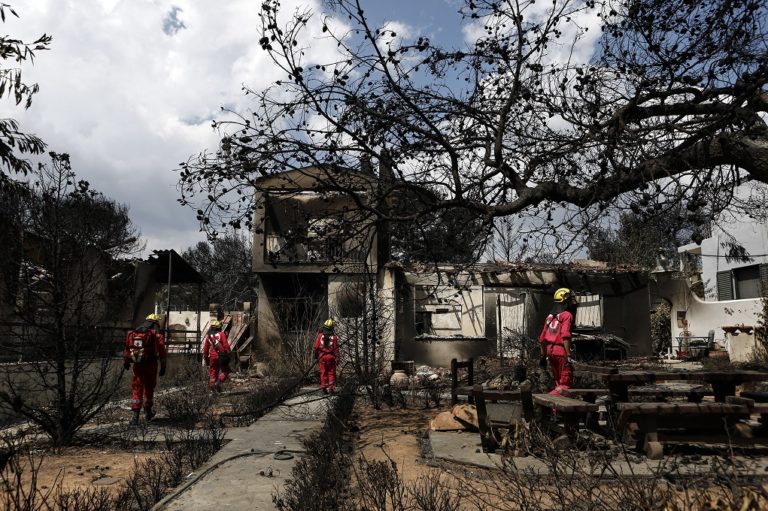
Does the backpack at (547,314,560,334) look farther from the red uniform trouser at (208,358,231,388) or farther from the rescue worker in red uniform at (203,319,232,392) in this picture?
the red uniform trouser at (208,358,231,388)

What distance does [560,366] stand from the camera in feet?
27.6

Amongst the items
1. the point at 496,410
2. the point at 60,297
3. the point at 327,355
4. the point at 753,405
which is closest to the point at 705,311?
the point at 327,355

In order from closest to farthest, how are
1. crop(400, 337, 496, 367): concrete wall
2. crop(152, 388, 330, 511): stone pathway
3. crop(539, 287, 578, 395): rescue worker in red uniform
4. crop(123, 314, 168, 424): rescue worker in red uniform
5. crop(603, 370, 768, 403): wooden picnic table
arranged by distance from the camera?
crop(152, 388, 330, 511): stone pathway < crop(603, 370, 768, 403): wooden picnic table < crop(539, 287, 578, 395): rescue worker in red uniform < crop(123, 314, 168, 424): rescue worker in red uniform < crop(400, 337, 496, 367): concrete wall

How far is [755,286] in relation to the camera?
75.6 feet

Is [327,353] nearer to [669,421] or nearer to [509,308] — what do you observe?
[669,421]

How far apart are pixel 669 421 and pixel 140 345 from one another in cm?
748

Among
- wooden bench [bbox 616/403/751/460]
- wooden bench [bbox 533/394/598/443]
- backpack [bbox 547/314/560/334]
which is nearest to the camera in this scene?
wooden bench [bbox 616/403/751/460]

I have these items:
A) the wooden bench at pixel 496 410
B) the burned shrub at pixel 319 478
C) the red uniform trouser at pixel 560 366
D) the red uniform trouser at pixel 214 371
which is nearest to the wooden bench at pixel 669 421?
the wooden bench at pixel 496 410

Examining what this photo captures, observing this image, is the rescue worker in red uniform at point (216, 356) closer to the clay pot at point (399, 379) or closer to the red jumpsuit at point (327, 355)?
the red jumpsuit at point (327, 355)

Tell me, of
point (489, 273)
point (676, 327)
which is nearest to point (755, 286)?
point (676, 327)

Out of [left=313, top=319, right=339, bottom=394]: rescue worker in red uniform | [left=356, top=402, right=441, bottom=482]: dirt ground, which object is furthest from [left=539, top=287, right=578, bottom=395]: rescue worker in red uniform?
[left=313, top=319, right=339, bottom=394]: rescue worker in red uniform

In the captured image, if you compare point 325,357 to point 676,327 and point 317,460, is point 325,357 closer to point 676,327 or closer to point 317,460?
point 317,460

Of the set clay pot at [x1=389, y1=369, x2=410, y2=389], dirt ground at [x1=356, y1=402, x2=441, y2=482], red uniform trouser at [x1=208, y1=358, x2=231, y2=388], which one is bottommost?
dirt ground at [x1=356, y1=402, x2=441, y2=482]

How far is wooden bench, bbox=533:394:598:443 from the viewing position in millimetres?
5832
